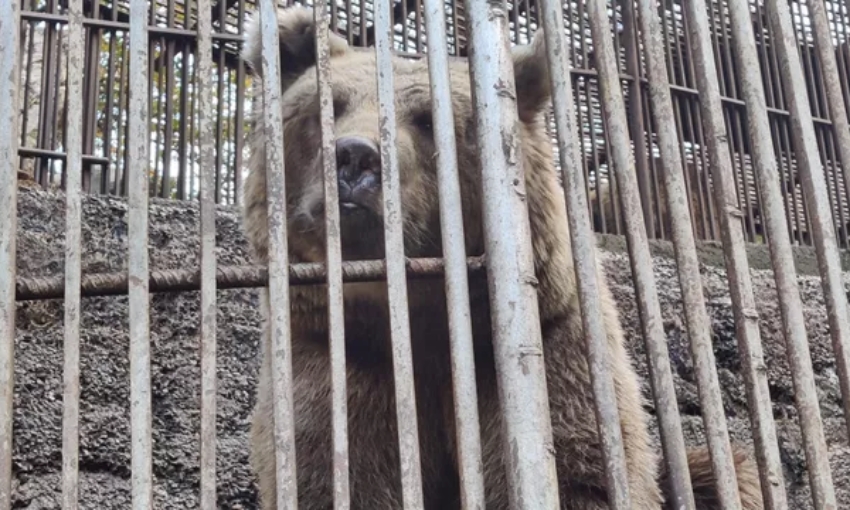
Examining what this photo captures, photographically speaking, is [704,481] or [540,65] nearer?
[540,65]

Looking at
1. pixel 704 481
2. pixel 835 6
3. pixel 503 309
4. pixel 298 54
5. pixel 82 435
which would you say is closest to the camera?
pixel 503 309

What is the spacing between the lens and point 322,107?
7.62 feet

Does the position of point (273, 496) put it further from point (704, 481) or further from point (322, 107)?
point (704, 481)

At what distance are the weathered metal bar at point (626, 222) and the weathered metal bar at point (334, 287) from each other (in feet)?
1.81

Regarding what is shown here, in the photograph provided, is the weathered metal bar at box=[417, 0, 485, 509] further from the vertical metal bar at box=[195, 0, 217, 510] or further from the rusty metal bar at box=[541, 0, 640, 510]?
the vertical metal bar at box=[195, 0, 217, 510]

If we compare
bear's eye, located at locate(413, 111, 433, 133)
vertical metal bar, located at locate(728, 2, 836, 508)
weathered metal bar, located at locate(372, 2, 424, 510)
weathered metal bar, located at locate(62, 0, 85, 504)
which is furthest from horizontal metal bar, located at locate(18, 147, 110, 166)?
vertical metal bar, located at locate(728, 2, 836, 508)

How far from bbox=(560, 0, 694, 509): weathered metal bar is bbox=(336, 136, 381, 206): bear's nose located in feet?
1.63

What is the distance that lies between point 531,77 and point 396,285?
1330 millimetres

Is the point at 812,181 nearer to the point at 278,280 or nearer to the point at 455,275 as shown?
the point at 455,275

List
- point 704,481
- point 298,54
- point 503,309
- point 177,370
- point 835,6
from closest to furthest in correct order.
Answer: point 503,309
point 298,54
point 704,481
point 177,370
point 835,6

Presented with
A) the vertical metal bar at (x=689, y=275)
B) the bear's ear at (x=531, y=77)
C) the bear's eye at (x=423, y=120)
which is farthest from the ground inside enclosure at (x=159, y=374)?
the vertical metal bar at (x=689, y=275)

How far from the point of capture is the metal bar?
218 cm

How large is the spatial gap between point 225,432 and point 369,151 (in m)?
2.29

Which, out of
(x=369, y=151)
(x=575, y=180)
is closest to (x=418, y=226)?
(x=369, y=151)
